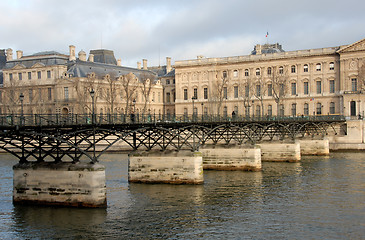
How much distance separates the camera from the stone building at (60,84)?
102 meters

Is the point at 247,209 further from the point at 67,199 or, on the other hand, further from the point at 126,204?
the point at 67,199

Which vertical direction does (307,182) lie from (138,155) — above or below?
below

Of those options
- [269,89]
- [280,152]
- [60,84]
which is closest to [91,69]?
[60,84]

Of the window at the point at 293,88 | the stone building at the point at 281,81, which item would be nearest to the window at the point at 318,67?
the stone building at the point at 281,81

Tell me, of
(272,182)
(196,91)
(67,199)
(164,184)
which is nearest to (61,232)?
(67,199)

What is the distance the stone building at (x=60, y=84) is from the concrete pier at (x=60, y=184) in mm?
65405

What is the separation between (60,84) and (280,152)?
5731 centimetres

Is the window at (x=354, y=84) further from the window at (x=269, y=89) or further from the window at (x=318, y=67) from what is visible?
the window at (x=269, y=89)

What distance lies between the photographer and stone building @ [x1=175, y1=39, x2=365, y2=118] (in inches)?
3907

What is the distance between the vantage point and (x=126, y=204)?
3419 centimetres

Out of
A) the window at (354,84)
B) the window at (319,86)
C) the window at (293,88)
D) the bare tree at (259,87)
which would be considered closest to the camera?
the window at (354,84)

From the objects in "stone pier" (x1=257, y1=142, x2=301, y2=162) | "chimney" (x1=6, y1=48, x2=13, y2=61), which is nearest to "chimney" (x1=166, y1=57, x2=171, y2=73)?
"chimney" (x1=6, y1=48, x2=13, y2=61)

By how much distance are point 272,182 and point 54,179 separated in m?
19.9

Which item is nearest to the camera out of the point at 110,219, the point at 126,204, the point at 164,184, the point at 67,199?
the point at 110,219
